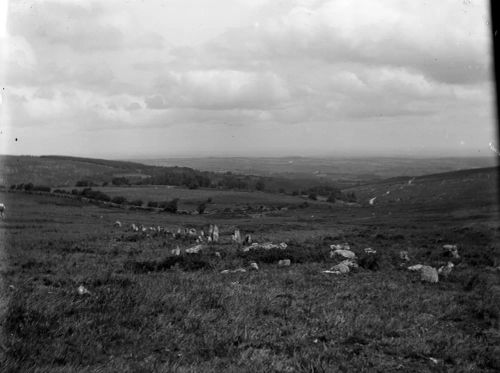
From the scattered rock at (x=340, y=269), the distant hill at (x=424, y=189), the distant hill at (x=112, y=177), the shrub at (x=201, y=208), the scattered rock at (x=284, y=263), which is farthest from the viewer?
the distant hill at (x=112, y=177)

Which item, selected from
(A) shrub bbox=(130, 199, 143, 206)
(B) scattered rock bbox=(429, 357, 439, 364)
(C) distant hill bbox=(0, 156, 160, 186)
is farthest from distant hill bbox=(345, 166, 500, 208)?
(B) scattered rock bbox=(429, 357, 439, 364)

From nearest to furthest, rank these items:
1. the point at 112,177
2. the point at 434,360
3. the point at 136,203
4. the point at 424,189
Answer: the point at 434,360 < the point at 136,203 < the point at 424,189 < the point at 112,177

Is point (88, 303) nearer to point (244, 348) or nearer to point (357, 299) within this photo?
point (244, 348)

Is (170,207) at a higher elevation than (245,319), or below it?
below

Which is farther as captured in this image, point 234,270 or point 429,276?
point 234,270

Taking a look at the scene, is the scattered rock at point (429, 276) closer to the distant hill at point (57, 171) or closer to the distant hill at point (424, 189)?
the distant hill at point (424, 189)

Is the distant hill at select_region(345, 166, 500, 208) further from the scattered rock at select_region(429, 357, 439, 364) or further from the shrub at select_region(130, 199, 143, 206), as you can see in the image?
the scattered rock at select_region(429, 357, 439, 364)

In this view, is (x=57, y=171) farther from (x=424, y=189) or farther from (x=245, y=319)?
(x=245, y=319)

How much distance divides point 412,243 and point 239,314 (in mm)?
20754

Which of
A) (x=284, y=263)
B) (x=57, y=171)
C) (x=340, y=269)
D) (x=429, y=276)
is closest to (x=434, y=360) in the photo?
(x=429, y=276)

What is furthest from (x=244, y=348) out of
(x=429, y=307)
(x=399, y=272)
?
(x=399, y=272)

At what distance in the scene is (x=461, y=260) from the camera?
59.7ft

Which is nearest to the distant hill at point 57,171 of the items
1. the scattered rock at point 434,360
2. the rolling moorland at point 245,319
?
the rolling moorland at point 245,319

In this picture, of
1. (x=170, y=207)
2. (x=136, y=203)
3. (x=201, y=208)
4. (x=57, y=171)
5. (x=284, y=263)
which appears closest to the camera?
(x=284, y=263)
